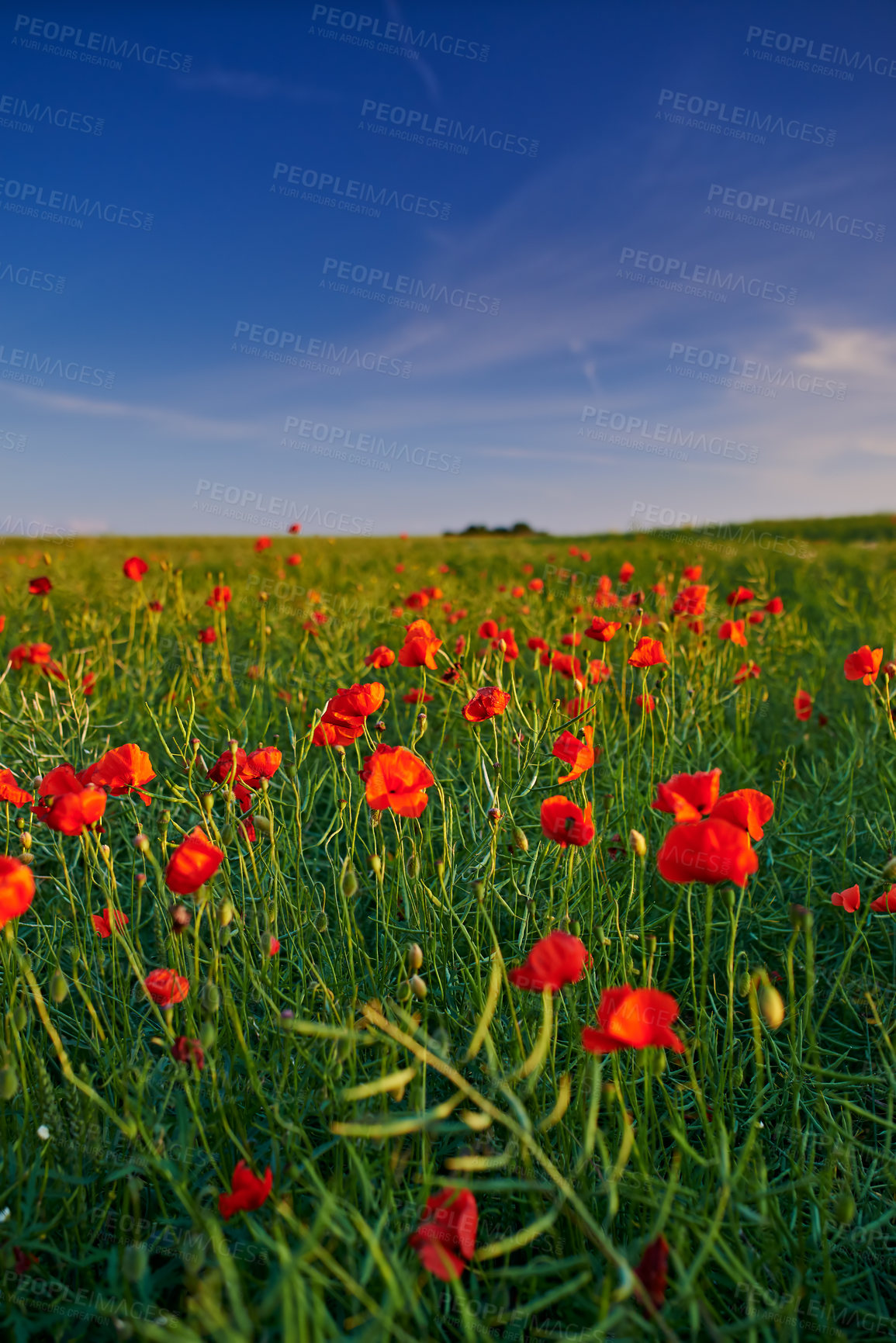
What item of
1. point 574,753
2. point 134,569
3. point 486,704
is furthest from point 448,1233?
point 134,569

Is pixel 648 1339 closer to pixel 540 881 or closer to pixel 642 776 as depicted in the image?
pixel 540 881

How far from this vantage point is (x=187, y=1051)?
Answer: 111 centimetres

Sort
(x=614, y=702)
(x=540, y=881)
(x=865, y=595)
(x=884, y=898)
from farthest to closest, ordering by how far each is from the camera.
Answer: (x=865, y=595)
(x=614, y=702)
(x=540, y=881)
(x=884, y=898)

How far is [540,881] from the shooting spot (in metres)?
1.97

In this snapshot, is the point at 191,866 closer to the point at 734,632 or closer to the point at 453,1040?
the point at 453,1040

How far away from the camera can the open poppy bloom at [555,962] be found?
905 millimetres

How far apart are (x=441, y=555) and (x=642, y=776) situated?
7.86 m

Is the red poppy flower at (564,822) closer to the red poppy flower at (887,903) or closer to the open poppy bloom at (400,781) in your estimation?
the open poppy bloom at (400,781)

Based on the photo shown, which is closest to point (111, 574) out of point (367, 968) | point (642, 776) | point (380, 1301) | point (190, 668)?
point (190, 668)

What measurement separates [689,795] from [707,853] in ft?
0.52

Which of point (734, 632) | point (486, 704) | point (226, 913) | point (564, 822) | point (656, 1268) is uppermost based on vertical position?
point (734, 632)

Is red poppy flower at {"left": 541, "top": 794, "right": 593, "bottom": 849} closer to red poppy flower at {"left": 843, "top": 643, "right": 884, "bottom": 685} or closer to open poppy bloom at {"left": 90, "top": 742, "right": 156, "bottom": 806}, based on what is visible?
open poppy bloom at {"left": 90, "top": 742, "right": 156, "bottom": 806}

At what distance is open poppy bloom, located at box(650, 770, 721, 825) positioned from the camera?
119 centimetres

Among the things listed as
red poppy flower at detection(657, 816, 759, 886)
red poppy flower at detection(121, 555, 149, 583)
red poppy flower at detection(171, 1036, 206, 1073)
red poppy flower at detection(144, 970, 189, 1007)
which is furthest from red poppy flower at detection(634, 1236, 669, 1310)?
red poppy flower at detection(121, 555, 149, 583)
